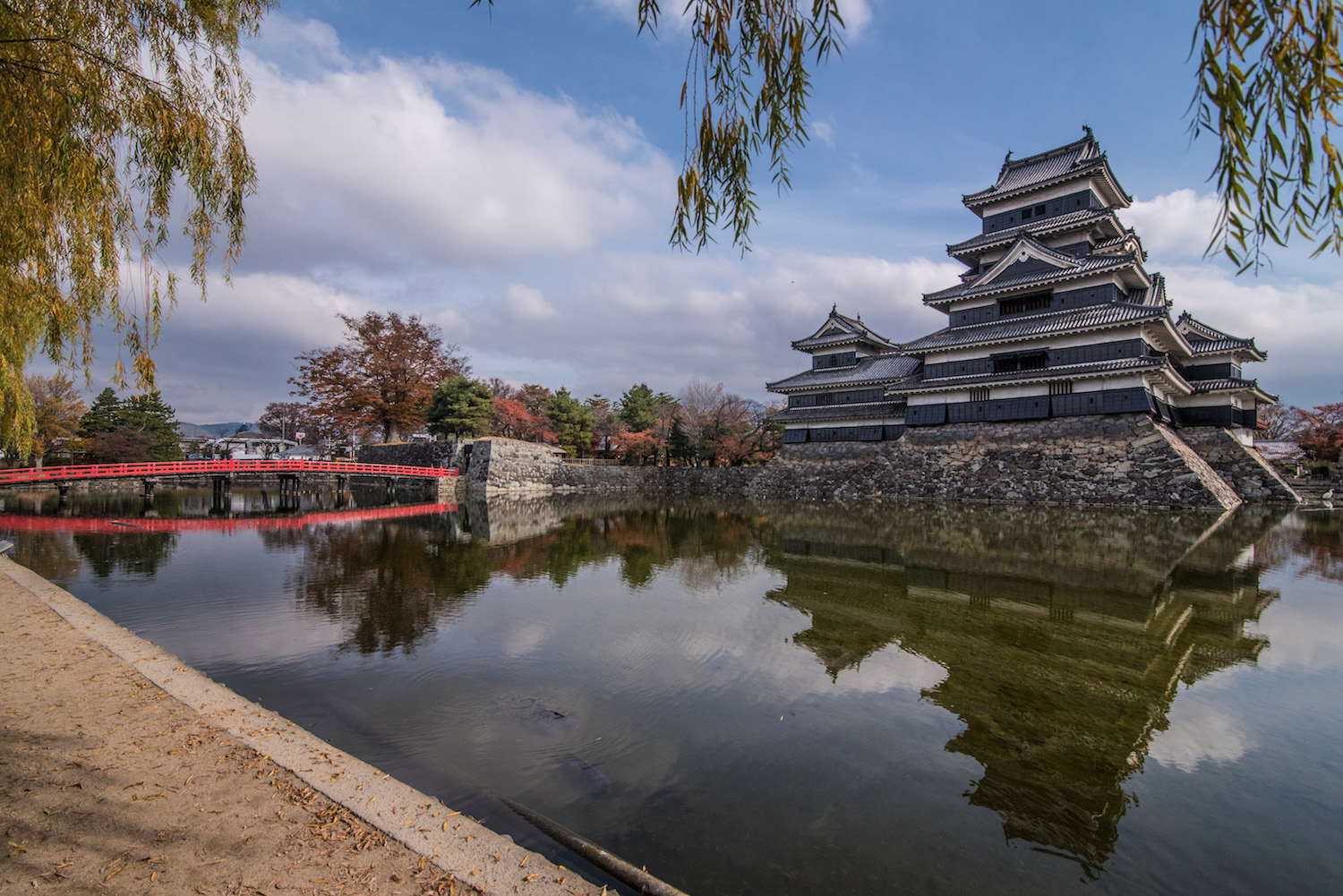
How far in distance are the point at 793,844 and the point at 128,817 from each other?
2795 millimetres

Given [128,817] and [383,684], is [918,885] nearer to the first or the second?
[128,817]

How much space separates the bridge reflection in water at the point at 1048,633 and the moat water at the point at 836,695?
→ 32 mm

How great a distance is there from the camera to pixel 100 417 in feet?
102

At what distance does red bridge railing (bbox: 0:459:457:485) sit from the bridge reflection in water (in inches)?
915

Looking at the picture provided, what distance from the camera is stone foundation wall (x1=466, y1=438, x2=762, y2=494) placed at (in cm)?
3128

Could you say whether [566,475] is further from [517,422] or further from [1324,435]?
[1324,435]

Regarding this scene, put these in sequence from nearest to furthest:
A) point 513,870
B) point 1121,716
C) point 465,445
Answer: point 513,870
point 1121,716
point 465,445

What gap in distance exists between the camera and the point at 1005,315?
79.0 ft

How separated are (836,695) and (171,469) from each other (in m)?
28.3

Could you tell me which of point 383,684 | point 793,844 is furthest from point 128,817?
point 793,844

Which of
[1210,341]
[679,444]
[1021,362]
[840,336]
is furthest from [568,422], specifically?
[1210,341]

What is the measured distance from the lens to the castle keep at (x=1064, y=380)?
20109mm

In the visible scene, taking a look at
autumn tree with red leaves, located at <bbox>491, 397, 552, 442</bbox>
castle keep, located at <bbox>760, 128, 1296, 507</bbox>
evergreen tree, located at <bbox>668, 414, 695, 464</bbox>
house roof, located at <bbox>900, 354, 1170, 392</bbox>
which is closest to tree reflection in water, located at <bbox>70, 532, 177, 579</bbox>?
castle keep, located at <bbox>760, 128, 1296, 507</bbox>

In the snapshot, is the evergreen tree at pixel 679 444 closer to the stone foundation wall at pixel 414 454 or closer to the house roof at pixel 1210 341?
the stone foundation wall at pixel 414 454
